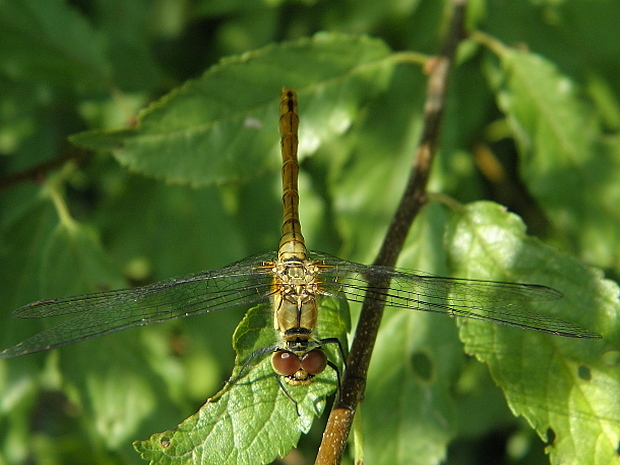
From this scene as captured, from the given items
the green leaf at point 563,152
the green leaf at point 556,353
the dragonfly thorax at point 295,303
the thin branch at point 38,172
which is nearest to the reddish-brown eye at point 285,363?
the dragonfly thorax at point 295,303

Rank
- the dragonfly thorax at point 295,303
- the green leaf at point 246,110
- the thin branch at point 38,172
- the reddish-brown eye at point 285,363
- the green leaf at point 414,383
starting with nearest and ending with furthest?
the reddish-brown eye at point 285,363, the dragonfly thorax at point 295,303, the green leaf at point 246,110, the green leaf at point 414,383, the thin branch at point 38,172

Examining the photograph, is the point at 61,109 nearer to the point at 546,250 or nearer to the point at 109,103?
the point at 109,103

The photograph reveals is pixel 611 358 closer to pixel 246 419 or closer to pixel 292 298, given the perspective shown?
pixel 292 298

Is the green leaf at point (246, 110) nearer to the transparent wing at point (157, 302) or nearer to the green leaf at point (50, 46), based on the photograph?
the transparent wing at point (157, 302)

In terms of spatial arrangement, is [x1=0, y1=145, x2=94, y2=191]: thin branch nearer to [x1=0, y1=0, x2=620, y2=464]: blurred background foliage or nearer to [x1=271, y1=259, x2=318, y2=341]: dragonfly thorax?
[x1=0, y1=0, x2=620, y2=464]: blurred background foliage

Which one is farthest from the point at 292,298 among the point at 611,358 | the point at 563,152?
the point at 563,152

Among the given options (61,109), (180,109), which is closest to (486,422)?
(180,109)

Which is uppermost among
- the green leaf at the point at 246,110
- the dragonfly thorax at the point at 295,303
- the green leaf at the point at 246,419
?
the green leaf at the point at 246,110
